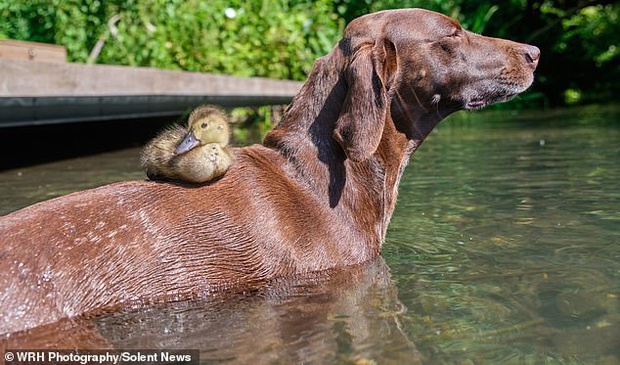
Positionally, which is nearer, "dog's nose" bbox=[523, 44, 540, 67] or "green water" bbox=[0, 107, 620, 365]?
"green water" bbox=[0, 107, 620, 365]

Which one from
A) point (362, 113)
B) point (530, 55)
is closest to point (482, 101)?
point (530, 55)

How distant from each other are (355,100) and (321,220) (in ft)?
1.99

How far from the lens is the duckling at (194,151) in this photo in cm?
383

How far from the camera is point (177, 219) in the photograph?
379cm

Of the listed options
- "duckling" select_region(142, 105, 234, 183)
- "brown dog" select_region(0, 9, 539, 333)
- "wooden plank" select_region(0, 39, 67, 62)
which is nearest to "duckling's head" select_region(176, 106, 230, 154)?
"duckling" select_region(142, 105, 234, 183)

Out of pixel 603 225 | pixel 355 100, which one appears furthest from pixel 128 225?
pixel 603 225

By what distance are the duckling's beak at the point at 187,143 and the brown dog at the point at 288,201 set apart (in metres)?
0.23

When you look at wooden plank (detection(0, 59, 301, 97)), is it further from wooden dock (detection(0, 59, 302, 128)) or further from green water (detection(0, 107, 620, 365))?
green water (detection(0, 107, 620, 365))

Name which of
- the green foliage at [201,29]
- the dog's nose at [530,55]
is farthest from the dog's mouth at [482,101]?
the green foliage at [201,29]

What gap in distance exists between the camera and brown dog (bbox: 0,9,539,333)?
138 inches

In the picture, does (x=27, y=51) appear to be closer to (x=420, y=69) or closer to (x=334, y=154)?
(x=334, y=154)

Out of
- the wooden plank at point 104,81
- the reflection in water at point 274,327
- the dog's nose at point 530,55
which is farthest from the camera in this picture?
the wooden plank at point 104,81

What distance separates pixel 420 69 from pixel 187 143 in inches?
54.6

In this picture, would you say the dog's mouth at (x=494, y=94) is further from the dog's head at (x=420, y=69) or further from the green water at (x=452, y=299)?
the green water at (x=452, y=299)
